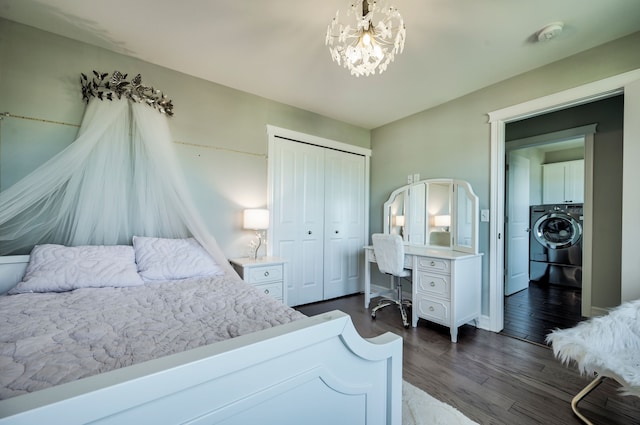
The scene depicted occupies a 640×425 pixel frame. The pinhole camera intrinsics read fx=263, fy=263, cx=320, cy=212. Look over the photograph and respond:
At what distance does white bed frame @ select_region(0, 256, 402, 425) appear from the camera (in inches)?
20.1

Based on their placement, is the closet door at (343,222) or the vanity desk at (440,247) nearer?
the vanity desk at (440,247)

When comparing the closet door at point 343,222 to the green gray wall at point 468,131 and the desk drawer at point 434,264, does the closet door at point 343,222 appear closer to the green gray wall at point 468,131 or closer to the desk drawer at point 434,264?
the green gray wall at point 468,131

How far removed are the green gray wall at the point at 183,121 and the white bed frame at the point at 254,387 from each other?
224 centimetres

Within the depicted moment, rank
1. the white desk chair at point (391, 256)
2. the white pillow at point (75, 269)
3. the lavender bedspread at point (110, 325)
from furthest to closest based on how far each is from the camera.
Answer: the white desk chair at point (391, 256) → the white pillow at point (75, 269) → the lavender bedspread at point (110, 325)

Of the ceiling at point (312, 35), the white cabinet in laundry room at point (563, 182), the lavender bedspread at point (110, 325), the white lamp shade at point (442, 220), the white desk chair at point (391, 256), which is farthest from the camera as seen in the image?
the white cabinet in laundry room at point (563, 182)

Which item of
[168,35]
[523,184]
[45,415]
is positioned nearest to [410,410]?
[45,415]

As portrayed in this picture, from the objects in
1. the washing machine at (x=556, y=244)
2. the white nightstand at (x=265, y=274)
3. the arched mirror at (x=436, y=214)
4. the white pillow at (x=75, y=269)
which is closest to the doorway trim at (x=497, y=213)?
the arched mirror at (x=436, y=214)

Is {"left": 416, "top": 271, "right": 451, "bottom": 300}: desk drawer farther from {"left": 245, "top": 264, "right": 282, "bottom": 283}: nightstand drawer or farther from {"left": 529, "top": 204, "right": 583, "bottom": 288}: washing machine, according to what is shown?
{"left": 529, "top": 204, "right": 583, "bottom": 288}: washing machine

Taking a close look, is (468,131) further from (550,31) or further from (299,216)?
(299,216)

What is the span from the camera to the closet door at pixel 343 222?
3.74 metres

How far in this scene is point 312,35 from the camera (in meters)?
2.08

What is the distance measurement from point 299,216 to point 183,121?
1.68 metres

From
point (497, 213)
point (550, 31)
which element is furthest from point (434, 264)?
point (550, 31)

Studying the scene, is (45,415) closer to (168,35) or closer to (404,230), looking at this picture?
(168,35)
